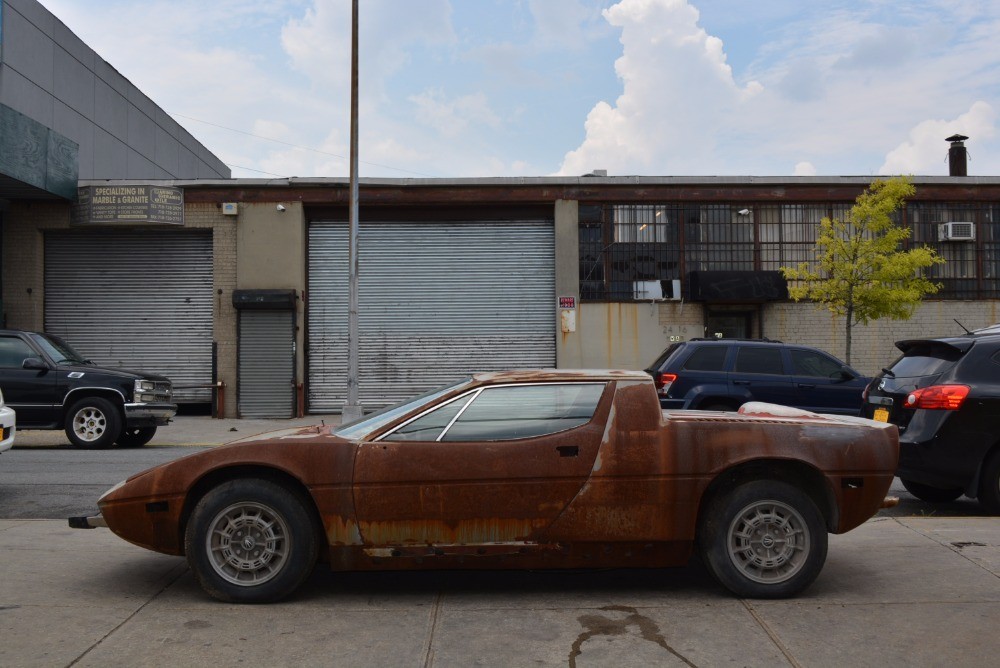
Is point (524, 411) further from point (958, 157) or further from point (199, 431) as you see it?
point (958, 157)

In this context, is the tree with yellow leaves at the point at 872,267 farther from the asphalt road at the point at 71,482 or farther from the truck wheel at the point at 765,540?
the truck wheel at the point at 765,540

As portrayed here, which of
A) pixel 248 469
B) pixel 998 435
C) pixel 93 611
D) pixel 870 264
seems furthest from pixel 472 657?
pixel 870 264

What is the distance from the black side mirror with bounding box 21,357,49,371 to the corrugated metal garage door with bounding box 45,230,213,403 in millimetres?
8058

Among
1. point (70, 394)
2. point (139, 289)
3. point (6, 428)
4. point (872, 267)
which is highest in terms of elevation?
point (872, 267)

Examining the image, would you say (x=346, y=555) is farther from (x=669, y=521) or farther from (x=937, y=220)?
(x=937, y=220)

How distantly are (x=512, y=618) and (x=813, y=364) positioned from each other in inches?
354

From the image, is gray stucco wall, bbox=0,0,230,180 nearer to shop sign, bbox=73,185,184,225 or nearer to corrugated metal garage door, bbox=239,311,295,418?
shop sign, bbox=73,185,184,225

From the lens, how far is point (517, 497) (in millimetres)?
4848

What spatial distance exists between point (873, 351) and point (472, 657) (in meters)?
19.4

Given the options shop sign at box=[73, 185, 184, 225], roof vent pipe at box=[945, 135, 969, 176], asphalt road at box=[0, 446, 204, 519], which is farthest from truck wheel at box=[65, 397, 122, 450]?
roof vent pipe at box=[945, 135, 969, 176]

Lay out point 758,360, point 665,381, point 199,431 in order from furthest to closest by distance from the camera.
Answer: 1. point 199,431
2. point 758,360
3. point 665,381

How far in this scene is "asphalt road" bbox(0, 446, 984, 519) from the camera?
7.98 m

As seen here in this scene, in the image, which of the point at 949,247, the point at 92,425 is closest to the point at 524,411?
the point at 92,425

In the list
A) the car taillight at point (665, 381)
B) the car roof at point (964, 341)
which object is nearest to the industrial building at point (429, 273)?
the car taillight at point (665, 381)
